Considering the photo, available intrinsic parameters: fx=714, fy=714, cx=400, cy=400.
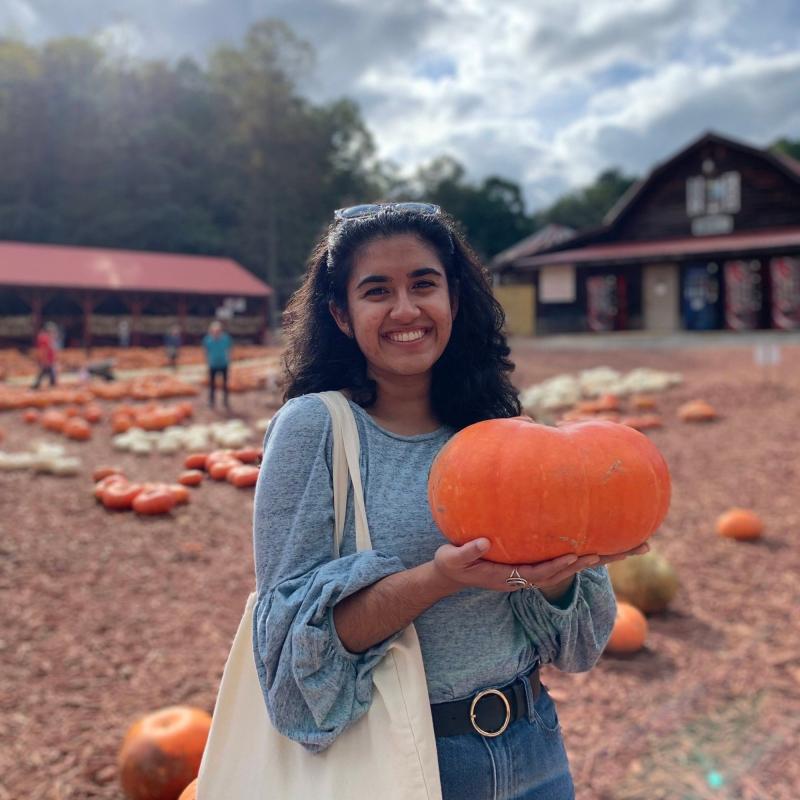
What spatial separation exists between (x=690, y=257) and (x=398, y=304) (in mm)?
23866

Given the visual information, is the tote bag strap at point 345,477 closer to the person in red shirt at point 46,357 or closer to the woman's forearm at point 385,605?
the woman's forearm at point 385,605

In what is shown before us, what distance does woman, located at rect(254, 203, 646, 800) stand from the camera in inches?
49.4

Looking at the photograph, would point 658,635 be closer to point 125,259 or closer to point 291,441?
point 291,441

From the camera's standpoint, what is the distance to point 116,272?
26.1m

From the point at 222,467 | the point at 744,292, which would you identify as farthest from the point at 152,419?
the point at 744,292

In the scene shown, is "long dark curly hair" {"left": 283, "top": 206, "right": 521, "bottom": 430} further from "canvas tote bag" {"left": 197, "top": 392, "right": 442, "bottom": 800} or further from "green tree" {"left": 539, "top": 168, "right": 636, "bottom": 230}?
"green tree" {"left": 539, "top": 168, "right": 636, "bottom": 230}

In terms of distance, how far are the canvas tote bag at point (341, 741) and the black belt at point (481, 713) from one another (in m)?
0.15

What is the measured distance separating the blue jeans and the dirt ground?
1679mm

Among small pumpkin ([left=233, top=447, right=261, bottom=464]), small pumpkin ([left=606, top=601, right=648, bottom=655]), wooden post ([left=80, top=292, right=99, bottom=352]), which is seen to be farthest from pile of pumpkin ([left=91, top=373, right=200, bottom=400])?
wooden post ([left=80, top=292, right=99, bottom=352])

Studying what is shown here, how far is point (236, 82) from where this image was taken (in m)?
44.6

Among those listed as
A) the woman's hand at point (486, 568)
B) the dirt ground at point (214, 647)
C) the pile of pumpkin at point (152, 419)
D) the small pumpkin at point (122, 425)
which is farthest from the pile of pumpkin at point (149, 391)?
the woman's hand at point (486, 568)

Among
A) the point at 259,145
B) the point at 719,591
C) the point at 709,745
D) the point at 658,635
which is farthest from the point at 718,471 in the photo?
the point at 259,145

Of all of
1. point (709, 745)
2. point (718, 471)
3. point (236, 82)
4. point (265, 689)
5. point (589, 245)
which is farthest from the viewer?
point (236, 82)

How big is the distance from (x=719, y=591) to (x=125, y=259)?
89.3ft
